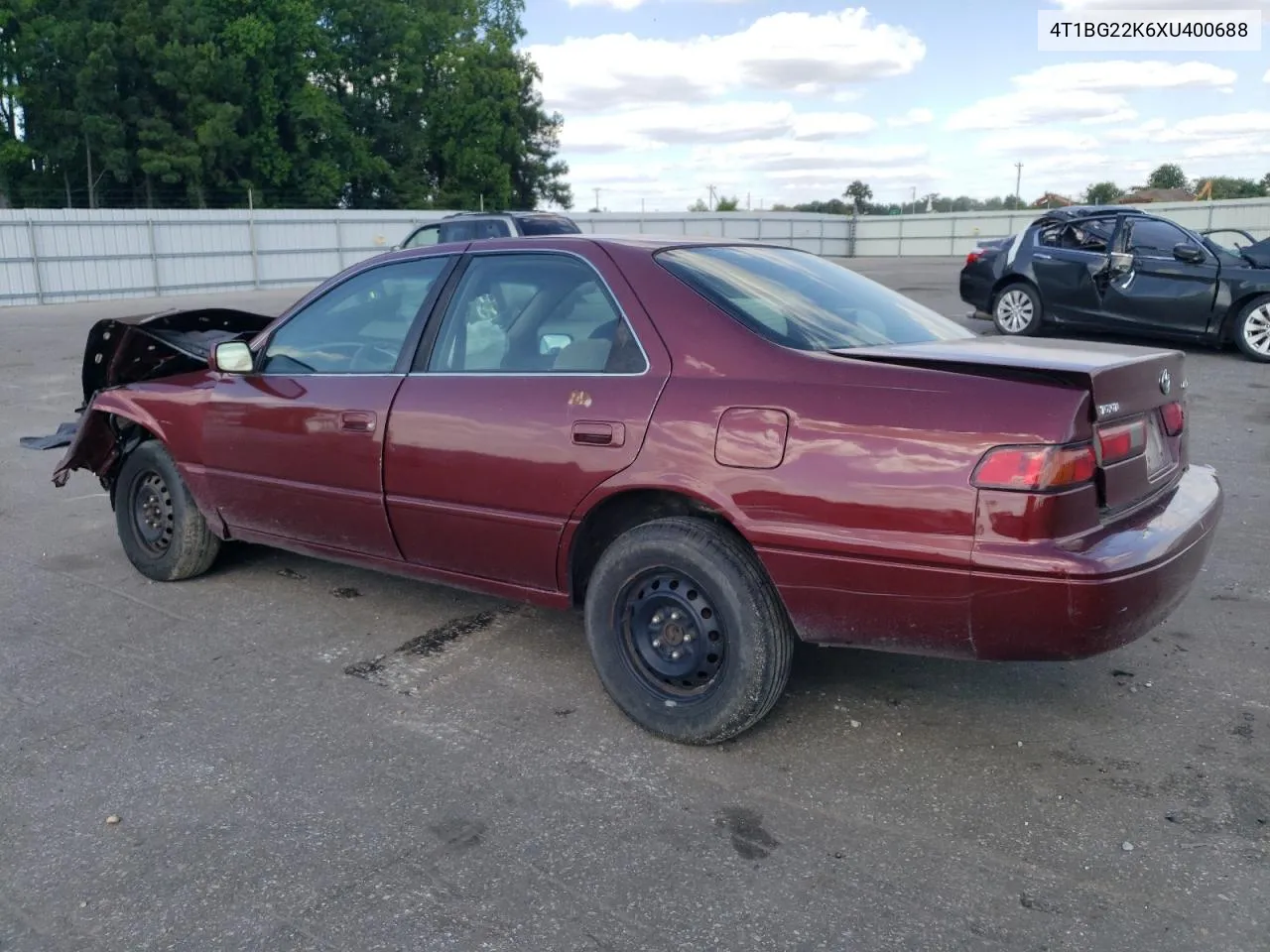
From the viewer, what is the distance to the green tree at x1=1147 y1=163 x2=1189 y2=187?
66.6 m

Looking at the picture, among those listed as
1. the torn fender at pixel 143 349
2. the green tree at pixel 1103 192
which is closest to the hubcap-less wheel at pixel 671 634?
the torn fender at pixel 143 349

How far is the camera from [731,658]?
3309 millimetres

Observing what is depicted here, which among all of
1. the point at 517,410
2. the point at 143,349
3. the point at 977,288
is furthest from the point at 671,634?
the point at 977,288

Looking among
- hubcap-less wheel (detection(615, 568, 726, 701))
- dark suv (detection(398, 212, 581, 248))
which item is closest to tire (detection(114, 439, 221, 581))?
hubcap-less wheel (detection(615, 568, 726, 701))

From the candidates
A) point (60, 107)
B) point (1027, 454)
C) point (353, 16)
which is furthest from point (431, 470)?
point (353, 16)

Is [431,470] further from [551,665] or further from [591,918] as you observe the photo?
[591,918]

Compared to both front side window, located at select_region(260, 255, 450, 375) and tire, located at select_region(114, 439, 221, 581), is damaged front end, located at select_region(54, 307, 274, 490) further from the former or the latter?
front side window, located at select_region(260, 255, 450, 375)

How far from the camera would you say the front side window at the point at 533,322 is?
3.64 meters

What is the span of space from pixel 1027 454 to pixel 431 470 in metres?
2.11

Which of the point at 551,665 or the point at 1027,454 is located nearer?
the point at 1027,454

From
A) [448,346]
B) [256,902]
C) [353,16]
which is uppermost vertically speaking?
[353,16]

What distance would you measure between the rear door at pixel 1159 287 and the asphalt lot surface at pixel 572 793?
751 cm

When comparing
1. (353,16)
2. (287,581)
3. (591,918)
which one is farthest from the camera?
(353,16)

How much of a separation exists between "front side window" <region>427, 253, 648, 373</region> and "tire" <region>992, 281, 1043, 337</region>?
9680mm
